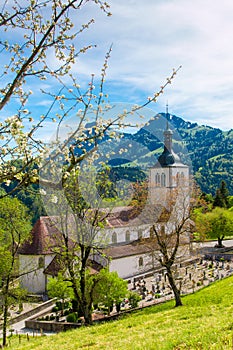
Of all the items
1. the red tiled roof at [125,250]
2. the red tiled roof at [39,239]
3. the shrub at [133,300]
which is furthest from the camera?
the red tiled roof at [125,250]

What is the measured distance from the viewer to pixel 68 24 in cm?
509

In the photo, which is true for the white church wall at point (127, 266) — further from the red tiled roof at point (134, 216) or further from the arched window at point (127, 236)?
the red tiled roof at point (134, 216)

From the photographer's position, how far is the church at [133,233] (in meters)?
22.4

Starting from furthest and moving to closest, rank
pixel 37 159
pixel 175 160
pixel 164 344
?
pixel 175 160 → pixel 164 344 → pixel 37 159

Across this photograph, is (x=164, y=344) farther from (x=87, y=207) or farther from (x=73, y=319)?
(x=73, y=319)

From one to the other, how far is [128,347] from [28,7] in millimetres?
5500

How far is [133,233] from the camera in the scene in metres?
37.4

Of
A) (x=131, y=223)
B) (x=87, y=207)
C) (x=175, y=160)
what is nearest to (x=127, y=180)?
(x=87, y=207)

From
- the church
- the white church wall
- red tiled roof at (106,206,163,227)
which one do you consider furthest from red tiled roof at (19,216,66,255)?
the white church wall

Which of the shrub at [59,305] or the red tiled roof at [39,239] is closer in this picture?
the shrub at [59,305]

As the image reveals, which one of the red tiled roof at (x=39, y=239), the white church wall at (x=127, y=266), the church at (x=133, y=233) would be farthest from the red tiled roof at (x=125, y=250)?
the red tiled roof at (x=39, y=239)

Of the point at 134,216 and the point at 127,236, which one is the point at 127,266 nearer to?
the point at 127,236

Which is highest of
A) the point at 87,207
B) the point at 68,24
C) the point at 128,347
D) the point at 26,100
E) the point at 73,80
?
the point at 68,24

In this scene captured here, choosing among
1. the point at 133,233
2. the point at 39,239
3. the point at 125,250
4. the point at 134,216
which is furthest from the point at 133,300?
the point at 133,233
